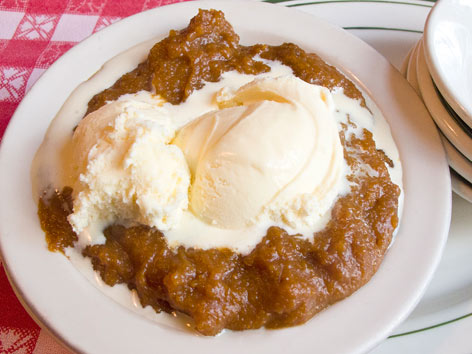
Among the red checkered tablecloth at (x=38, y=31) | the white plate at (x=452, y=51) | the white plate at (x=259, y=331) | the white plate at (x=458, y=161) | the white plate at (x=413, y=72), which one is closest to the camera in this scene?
the white plate at (x=259, y=331)

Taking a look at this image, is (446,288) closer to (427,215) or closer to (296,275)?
(427,215)

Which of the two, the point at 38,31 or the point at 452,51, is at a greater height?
the point at 452,51

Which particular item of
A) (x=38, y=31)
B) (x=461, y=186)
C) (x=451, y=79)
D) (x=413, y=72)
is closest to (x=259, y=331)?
(x=461, y=186)

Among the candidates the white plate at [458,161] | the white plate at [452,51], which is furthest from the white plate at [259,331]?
the white plate at [452,51]

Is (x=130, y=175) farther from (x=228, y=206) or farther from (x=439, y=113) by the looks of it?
(x=439, y=113)

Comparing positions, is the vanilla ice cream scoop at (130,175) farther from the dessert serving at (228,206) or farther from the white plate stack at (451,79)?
the white plate stack at (451,79)

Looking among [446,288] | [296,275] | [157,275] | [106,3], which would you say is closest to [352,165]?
[296,275]

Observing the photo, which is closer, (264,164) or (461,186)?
(264,164)
